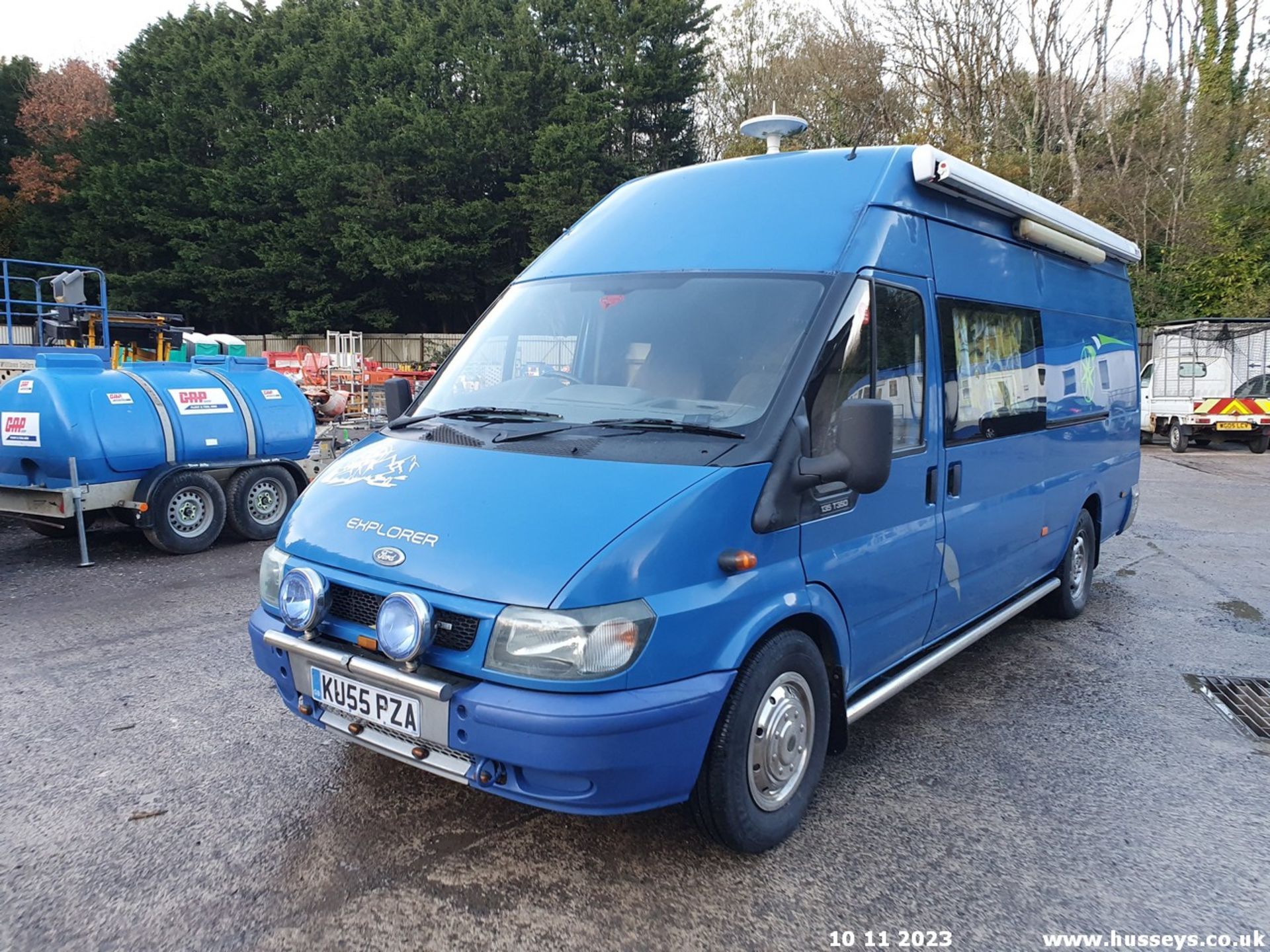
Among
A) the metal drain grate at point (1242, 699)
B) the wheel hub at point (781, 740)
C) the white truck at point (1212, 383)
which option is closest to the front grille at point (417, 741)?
the wheel hub at point (781, 740)

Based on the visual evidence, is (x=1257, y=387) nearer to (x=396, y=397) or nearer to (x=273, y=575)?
(x=396, y=397)

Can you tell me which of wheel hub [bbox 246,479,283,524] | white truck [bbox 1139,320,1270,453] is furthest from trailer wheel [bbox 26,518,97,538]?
white truck [bbox 1139,320,1270,453]

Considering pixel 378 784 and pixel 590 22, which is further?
pixel 590 22

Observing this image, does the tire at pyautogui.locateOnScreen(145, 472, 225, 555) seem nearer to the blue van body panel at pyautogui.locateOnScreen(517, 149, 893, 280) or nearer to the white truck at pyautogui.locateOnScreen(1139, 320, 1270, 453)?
the blue van body panel at pyautogui.locateOnScreen(517, 149, 893, 280)

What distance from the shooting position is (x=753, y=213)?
3.93 m

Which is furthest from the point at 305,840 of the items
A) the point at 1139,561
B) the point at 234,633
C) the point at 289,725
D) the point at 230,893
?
the point at 1139,561

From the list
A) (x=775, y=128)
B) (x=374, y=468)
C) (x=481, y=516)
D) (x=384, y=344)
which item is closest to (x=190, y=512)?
(x=374, y=468)

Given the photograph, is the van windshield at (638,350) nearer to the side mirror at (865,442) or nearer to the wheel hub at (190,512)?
the side mirror at (865,442)

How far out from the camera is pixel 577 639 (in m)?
2.69

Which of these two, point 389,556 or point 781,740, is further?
point 781,740

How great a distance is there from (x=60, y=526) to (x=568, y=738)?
7288 millimetres

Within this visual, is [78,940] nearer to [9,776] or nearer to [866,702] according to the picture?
[9,776]

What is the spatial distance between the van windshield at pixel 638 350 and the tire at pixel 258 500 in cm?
523

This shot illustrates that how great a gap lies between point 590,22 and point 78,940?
39.8 meters
